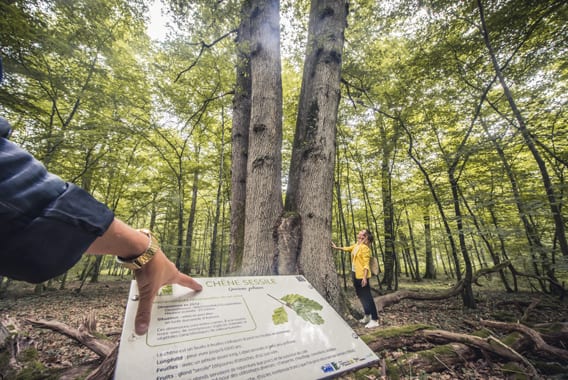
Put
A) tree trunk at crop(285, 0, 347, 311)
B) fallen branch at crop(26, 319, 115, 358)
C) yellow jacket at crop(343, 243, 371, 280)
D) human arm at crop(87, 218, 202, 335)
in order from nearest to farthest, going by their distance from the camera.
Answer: human arm at crop(87, 218, 202, 335)
fallen branch at crop(26, 319, 115, 358)
tree trunk at crop(285, 0, 347, 311)
yellow jacket at crop(343, 243, 371, 280)

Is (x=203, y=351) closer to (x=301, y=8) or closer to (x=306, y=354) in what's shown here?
(x=306, y=354)

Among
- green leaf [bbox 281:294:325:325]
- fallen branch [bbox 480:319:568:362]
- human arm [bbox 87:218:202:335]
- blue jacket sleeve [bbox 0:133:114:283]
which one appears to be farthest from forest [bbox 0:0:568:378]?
blue jacket sleeve [bbox 0:133:114:283]

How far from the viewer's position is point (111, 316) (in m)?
4.39

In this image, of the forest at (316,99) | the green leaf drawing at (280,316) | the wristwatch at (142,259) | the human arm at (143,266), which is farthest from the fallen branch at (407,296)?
the wristwatch at (142,259)

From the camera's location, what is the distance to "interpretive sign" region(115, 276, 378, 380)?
36.8 inches

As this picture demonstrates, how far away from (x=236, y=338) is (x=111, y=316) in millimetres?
5025

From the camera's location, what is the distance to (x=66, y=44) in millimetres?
4461

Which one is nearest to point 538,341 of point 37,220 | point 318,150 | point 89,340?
point 318,150

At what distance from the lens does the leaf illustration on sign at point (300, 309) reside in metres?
1.31

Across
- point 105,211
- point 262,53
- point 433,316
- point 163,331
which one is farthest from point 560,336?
point 262,53

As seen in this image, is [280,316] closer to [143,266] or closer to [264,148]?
[143,266]

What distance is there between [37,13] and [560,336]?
927cm

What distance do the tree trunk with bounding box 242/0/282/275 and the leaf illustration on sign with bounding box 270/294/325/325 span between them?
2.28 feet

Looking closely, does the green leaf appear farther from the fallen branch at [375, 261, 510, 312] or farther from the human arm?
the fallen branch at [375, 261, 510, 312]
